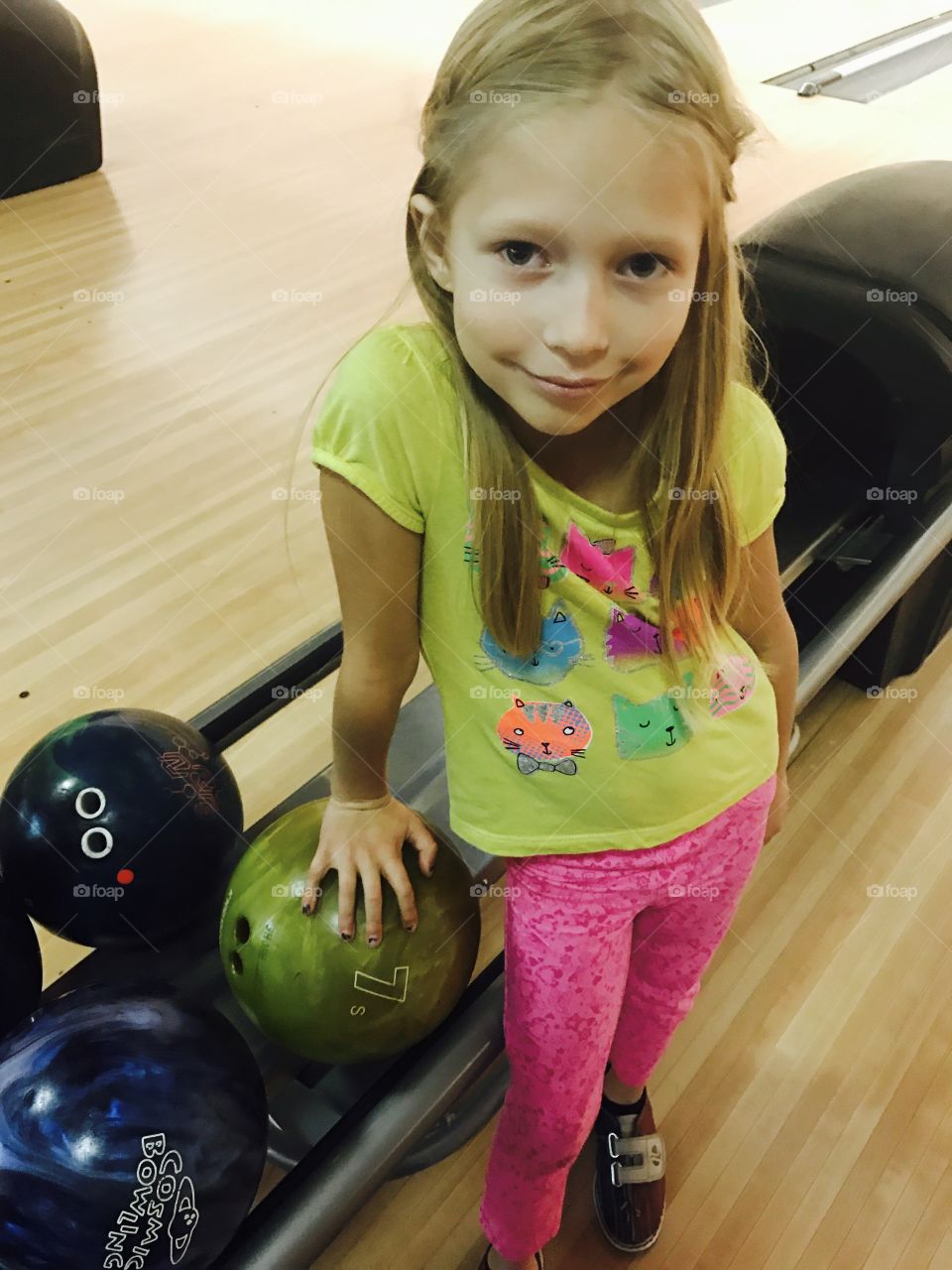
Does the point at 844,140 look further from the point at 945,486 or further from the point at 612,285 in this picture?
the point at 612,285

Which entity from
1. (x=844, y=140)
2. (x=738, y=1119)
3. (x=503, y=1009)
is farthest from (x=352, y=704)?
(x=844, y=140)

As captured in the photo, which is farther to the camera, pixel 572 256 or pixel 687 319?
pixel 687 319

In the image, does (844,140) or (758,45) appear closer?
(844,140)

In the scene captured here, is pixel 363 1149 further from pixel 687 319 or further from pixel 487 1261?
pixel 687 319

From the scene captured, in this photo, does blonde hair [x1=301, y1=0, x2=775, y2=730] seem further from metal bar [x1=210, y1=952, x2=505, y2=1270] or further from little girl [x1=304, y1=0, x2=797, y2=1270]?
metal bar [x1=210, y1=952, x2=505, y2=1270]

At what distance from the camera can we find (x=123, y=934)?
1290mm

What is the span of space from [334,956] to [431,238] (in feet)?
2.36

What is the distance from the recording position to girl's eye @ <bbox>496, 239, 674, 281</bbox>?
0.78 meters

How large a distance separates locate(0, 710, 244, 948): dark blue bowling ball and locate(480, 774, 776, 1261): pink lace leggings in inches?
17.9

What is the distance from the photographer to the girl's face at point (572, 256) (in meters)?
0.74

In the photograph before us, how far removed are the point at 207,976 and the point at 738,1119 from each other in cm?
81

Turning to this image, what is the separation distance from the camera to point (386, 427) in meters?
0.87

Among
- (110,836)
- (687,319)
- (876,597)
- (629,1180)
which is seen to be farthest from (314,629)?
(687,319)

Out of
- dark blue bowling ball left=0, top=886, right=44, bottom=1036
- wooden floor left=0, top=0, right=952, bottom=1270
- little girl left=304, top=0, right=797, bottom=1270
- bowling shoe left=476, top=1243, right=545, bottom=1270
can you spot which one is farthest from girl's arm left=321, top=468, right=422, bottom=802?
bowling shoe left=476, top=1243, right=545, bottom=1270
